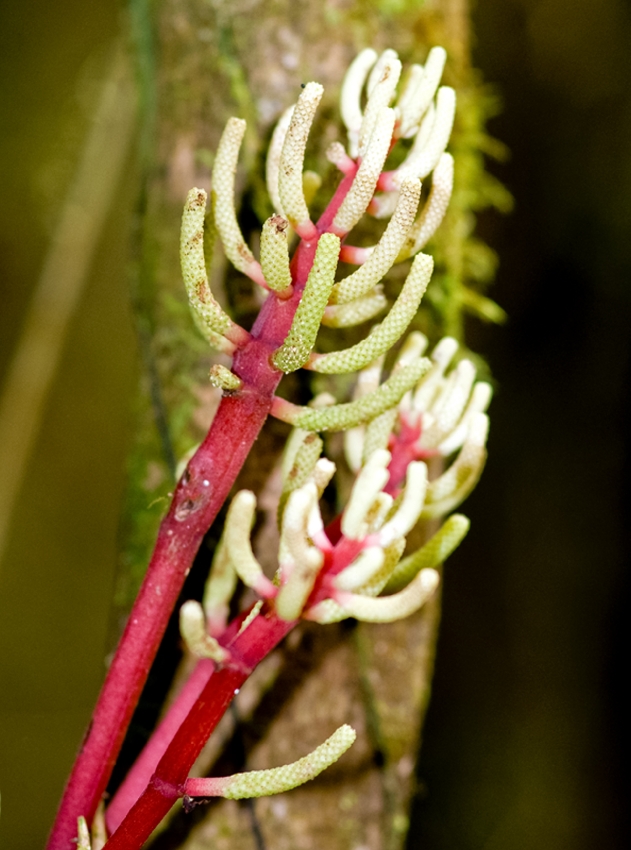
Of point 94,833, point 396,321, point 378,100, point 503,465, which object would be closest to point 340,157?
point 378,100

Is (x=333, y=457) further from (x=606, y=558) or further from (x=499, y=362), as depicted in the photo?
(x=606, y=558)

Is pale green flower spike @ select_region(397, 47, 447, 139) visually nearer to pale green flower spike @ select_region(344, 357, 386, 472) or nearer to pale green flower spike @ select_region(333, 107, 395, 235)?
pale green flower spike @ select_region(333, 107, 395, 235)

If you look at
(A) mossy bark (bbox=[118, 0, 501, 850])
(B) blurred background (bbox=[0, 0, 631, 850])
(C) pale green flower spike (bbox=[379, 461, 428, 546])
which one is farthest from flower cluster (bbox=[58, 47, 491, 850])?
(B) blurred background (bbox=[0, 0, 631, 850])

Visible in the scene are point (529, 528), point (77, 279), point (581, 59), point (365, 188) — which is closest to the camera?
point (365, 188)

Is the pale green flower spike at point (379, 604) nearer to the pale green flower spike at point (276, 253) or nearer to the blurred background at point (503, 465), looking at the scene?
the pale green flower spike at point (276, 253)

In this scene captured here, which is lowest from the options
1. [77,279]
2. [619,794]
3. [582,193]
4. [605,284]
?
[619,794]

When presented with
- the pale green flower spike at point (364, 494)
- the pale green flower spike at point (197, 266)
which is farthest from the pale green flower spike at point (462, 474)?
the pale green flower spike at point (197, 266)

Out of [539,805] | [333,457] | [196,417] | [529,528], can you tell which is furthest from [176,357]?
[539,805]
